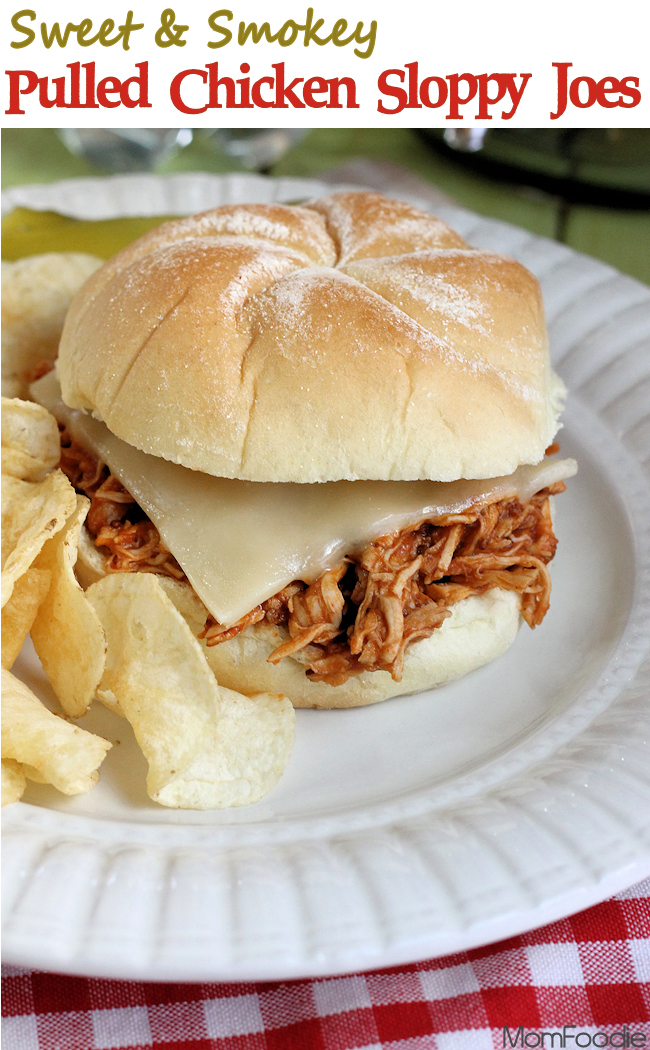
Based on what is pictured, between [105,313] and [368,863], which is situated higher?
[105,313]

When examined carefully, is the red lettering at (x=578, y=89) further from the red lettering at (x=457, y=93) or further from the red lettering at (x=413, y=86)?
the red lettering at (x=413, y=86)

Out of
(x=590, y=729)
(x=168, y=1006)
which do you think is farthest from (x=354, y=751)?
(x=168, y=1006)

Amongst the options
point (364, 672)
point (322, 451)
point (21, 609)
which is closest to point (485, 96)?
point (322, 451)

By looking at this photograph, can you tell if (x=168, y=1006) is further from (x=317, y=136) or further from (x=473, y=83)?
(x=317, y=136)

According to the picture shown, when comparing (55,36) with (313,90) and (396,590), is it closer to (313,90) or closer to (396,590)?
(313,90)

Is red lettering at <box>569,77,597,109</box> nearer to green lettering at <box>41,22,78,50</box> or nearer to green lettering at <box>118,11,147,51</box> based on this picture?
green lettering at <box>118,11,147,51</box>

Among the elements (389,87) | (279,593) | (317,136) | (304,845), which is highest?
(389,87)

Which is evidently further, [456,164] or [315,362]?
[456,164]

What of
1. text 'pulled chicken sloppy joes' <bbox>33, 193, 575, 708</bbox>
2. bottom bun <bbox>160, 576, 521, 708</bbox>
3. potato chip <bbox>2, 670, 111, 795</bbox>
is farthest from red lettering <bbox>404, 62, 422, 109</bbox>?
potato chip <bbox>2, 670, 111, 795</bbox>
